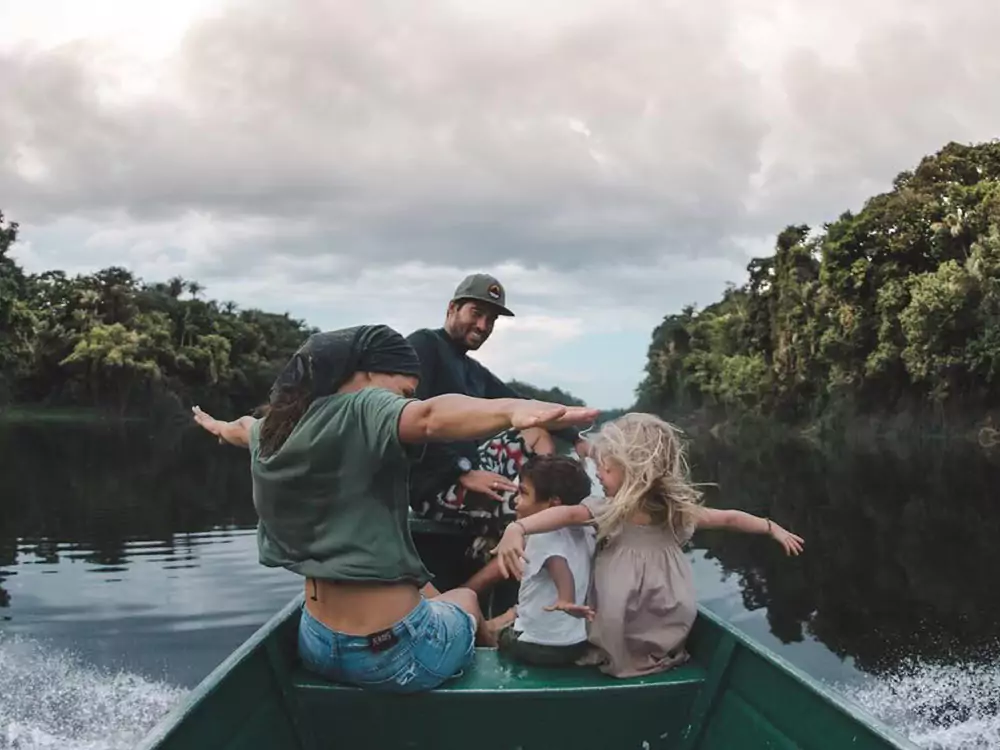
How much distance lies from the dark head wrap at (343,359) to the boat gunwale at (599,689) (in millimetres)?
904

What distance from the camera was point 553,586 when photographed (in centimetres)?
399

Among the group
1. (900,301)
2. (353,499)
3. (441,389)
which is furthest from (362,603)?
(900,301)

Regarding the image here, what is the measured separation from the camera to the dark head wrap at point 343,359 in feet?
10.3

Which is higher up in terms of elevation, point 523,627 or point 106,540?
point 523,627

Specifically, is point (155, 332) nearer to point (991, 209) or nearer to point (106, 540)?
point (991, 209)

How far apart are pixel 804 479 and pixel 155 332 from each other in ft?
170

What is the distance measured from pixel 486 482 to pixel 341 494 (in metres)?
2.13

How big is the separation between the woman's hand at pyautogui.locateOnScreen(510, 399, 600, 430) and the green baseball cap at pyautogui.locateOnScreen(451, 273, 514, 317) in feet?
9.33

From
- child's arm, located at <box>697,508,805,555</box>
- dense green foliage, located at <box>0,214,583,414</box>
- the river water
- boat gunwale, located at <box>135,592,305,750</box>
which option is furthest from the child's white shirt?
dense green foliage, located at <box>0,214,583,414</box>

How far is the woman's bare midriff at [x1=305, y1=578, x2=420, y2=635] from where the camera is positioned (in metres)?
3.29

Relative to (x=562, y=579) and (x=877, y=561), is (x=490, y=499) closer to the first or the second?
(x=562, y=579)

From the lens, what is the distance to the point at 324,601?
339 centimetres

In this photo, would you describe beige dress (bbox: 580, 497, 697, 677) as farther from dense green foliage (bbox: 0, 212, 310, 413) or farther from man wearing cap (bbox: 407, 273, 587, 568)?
dense green foliage (bbox: 0, 212, 310, 413)

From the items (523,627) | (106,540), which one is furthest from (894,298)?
(523,627)
